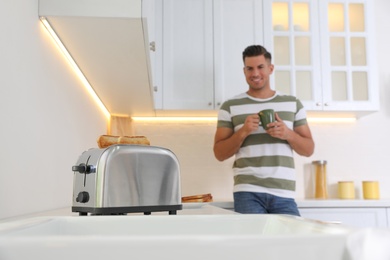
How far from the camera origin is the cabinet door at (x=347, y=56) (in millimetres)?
3080

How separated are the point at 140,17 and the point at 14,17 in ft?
1.19

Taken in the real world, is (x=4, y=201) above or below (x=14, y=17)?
below

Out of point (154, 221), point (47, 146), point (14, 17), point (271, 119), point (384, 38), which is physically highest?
point (384, 38)

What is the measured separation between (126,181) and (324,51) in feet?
7.38

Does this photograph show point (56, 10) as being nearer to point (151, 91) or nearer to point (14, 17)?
point (14, 17)

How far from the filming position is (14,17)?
4.04 ft

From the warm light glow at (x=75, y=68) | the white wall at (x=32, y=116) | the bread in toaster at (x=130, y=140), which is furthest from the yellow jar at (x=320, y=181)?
the bread in toaster at (x=130, y=140)

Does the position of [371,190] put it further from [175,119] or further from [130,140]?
[130,140]

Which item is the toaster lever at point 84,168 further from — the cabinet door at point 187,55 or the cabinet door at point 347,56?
the cabinet door at point 347,56

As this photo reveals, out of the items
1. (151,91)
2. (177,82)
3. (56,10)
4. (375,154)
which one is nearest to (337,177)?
(375,154)

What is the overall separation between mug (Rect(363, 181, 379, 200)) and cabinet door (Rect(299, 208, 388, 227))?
31 cm

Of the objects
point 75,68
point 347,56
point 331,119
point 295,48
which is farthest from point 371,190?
point 75,68

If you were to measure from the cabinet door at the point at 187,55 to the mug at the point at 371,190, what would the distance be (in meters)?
1.14

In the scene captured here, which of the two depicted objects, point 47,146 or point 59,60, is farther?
point 59,60
